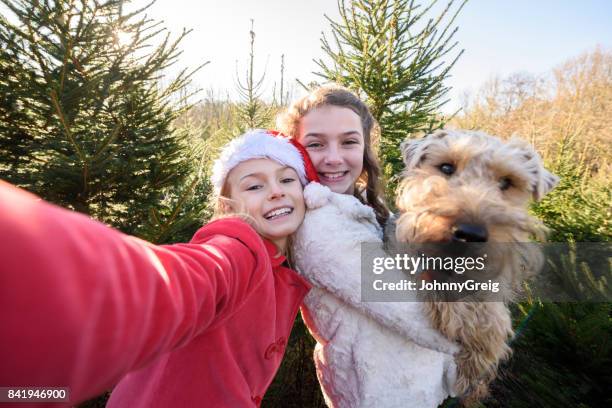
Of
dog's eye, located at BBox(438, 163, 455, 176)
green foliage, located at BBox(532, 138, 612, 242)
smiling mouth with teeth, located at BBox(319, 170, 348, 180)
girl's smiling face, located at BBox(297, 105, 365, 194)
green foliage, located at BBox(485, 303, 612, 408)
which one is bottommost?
green foliage, located at BBox(485, 303, 612, 408)

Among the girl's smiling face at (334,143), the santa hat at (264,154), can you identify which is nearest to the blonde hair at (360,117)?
the girl's smiling face at (334,143)

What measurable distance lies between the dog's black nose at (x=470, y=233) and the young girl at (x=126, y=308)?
36.0 inches

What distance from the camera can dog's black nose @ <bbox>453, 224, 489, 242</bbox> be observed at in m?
1.38

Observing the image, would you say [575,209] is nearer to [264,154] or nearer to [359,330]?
[359,330]

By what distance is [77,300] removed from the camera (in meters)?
0.37

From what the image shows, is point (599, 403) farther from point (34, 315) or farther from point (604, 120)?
point (604, 120)

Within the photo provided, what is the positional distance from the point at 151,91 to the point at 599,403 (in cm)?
378

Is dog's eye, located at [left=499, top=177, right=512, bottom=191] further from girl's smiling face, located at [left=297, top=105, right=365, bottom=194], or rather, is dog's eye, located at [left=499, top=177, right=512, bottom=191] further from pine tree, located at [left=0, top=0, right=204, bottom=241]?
pine tree, located at [left=0, top=0, right=204, bottom=241]

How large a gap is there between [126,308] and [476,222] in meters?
1.49

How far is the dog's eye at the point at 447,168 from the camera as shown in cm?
192

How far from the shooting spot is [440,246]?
1.46 metres

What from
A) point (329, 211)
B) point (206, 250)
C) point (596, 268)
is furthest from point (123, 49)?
point (596, 268)

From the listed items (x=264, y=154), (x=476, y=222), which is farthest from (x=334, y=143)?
(x=476, y=222)

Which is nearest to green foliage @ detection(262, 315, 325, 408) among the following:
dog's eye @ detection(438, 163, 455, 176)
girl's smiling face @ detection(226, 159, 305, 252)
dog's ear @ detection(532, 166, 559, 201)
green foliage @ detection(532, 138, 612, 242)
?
girl's smiling face @ detection(226, 159, 305, 252)
